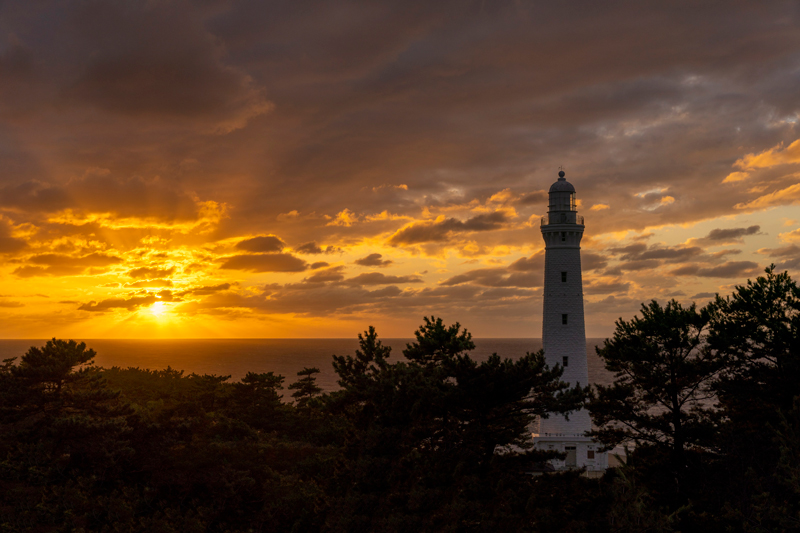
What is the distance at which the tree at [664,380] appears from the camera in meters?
24.5

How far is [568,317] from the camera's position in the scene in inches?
1624

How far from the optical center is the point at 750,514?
20.0m

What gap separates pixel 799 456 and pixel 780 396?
627cm

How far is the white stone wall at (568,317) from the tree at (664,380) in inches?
543

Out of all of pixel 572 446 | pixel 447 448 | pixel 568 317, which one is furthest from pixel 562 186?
pixel 447 448

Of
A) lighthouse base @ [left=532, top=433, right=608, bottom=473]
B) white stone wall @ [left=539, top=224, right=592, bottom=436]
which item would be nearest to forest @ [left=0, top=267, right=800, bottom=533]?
white stone wall @ [left=539, top=224, right=592, bottom=436]

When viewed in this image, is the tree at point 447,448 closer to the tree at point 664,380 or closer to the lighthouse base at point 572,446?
the tree at point 664,380

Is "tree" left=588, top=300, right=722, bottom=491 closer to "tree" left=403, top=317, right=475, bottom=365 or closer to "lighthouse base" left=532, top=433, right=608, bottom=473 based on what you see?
"tree" left=403, top=317, right=475, bottom=365

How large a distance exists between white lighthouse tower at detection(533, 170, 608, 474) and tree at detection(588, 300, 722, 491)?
13.9 m

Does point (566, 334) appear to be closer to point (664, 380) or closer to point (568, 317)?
point (568, 317)

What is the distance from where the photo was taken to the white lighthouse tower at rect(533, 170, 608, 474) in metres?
40.7

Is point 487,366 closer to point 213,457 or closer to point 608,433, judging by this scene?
point 608,433

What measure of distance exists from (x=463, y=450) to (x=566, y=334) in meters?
20.4

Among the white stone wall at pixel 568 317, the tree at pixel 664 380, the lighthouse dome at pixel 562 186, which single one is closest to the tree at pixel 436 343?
the tree at pixel 664 380
